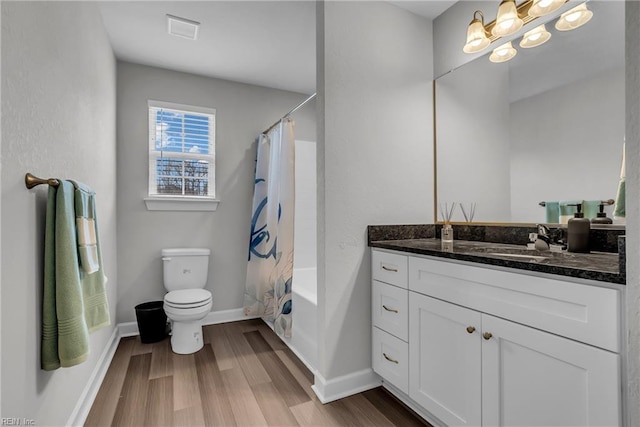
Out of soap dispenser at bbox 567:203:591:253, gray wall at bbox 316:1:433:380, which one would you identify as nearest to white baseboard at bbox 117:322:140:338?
gray wall at bbox 316:1:433:380

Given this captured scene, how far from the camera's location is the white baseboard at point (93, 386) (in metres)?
1.50

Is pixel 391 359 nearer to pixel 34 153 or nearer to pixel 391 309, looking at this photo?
pixel 391 309

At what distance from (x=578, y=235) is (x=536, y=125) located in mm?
643

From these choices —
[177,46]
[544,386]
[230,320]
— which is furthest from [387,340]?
[177,46]

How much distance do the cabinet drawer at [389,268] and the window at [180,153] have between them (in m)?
1.83

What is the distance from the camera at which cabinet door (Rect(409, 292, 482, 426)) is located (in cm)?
129

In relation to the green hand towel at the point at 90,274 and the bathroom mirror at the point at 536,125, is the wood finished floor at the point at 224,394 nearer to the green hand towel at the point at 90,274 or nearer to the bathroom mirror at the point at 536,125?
the green hand towel at the point at 90,274

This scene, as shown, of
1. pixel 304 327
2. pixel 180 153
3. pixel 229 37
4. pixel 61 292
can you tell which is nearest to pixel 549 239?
pixel 304 327

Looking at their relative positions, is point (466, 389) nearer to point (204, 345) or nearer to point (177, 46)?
point (204, 345)

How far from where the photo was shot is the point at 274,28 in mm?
2225

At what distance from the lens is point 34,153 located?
3.69ft

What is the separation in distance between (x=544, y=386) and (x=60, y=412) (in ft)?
6.28

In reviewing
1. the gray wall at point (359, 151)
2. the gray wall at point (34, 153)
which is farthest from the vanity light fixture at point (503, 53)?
the gray wall at point (34, 153)

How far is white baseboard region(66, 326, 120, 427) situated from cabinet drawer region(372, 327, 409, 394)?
5.08ft
